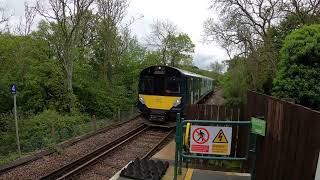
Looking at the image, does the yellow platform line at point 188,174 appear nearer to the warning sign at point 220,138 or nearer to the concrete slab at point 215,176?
the concrete slab at point 215,176

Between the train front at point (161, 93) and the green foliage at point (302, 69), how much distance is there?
18.3 feet

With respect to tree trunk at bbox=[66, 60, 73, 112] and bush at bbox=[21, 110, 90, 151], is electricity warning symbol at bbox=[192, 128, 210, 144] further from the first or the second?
tree trunk at bbox=[66, 60, 73, 112]

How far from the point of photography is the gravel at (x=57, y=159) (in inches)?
330

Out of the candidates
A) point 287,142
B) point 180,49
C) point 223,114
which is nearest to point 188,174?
point 287,142

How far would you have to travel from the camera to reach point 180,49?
4628 cm

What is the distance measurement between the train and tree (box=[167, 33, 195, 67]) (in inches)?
1120

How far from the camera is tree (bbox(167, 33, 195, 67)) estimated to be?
45.0 metres

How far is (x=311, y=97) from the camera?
→ 1045 centimetres

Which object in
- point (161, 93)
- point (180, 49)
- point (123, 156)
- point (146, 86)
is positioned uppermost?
point (180, 49)

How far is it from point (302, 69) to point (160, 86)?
23.7ft

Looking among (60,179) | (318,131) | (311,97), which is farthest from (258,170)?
(311,97)

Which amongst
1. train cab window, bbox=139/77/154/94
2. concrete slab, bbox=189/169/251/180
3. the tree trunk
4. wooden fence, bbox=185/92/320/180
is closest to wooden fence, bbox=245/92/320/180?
wooden fence, bbox=185/92/320/180

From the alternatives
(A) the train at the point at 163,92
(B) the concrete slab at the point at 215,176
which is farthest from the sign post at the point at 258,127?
(A) the train at the point at 163,92

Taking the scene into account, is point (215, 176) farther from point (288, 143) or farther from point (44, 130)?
point (44, 130)
